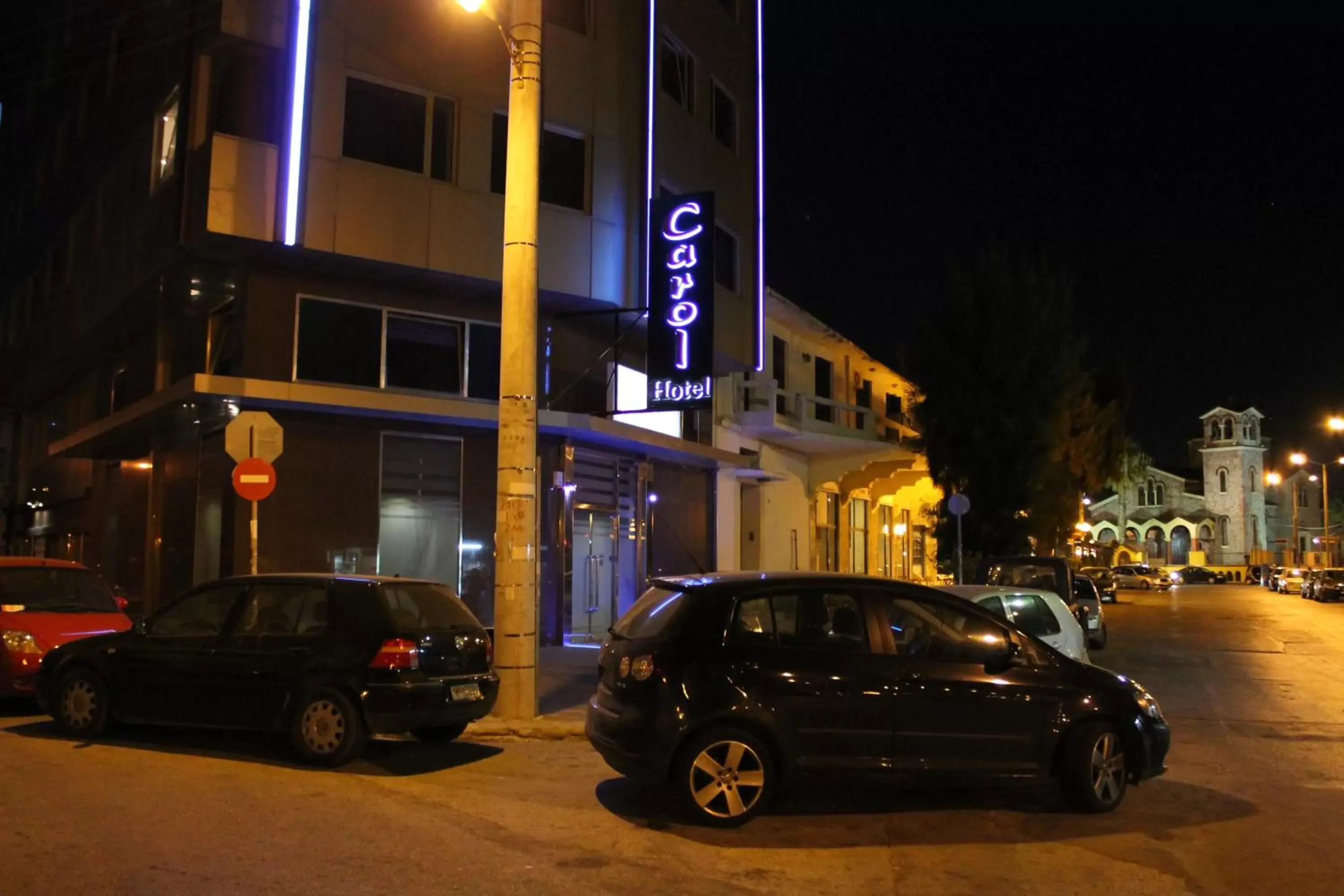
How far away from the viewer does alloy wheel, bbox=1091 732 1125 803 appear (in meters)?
7.17

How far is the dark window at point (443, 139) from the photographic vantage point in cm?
1644

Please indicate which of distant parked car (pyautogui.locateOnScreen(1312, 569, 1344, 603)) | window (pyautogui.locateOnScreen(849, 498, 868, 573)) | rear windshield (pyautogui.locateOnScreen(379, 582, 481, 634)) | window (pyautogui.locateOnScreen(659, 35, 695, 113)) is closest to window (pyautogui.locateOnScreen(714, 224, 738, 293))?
window (pyautogui.locateOnScreen(659, 35, 695, 113))

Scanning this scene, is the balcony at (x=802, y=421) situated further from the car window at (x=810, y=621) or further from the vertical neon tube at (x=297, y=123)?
the car window at (x=810, y=621)

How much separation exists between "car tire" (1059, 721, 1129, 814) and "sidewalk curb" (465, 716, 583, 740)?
4528 mm

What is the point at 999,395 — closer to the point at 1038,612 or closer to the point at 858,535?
the point at 858,535

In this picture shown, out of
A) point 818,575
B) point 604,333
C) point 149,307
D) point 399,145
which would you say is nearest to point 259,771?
point 818,575

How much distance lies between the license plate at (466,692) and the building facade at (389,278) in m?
6.94

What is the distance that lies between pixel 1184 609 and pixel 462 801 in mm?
33586

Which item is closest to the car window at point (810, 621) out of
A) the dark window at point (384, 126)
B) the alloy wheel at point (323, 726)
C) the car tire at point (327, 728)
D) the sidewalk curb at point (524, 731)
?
the car tire at point (327, 728)

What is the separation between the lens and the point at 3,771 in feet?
26.1

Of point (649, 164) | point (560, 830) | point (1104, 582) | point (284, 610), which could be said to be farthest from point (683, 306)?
point (1104, 582)

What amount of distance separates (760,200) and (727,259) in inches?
66.1

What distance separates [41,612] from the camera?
11.0 m

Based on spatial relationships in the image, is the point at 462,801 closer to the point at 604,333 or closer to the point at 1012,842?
the point at 1012,842
